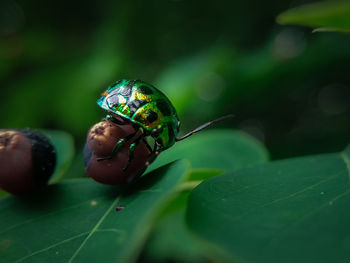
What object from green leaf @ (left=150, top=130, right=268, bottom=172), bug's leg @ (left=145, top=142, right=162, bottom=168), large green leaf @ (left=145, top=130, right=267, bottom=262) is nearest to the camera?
bug's leg @ (left=145, top=142, right=162, bottom=168)

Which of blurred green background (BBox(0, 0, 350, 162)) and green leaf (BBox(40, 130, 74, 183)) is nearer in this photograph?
green leaf (BBox(40, 130, 74, 183))

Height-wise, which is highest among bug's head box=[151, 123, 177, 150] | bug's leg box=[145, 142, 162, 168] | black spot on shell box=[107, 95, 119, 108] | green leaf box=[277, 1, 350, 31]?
green leaf box=[277, 1, 350, 31]

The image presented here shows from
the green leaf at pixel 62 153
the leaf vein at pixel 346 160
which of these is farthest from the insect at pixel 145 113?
the leaf vein at pixel 346 160

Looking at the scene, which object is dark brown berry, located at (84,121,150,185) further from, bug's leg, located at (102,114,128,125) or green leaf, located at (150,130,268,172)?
green leaf, located at (150,130,268,172)

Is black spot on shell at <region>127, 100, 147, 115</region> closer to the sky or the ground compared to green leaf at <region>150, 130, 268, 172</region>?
closer to the sky

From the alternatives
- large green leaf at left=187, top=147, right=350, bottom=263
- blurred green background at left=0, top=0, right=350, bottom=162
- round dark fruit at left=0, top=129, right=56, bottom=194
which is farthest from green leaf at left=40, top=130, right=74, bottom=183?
blurred green background at left=0, top=0, right=350, bottom=162

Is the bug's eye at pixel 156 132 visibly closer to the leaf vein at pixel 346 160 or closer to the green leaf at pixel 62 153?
the green leaf at pixel 62 153
